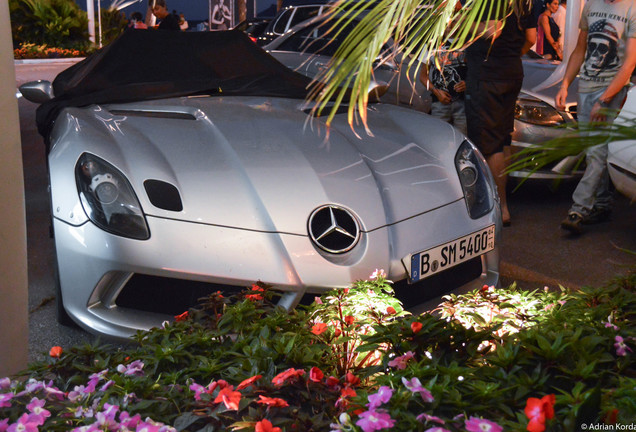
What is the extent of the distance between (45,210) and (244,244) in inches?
131

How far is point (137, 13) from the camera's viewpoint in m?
20.3

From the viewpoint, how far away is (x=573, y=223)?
506cm

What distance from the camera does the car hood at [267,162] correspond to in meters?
3.04

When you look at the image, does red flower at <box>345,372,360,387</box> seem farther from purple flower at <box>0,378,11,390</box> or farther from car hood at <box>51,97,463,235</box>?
car hood at <box>51,97,463,235</box>

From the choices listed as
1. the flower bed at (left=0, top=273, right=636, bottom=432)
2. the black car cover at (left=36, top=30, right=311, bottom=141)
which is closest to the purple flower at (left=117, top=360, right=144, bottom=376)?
the flower bed at (left=0, top=273, right=636, bottom=432)

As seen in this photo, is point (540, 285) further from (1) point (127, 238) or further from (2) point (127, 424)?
(2) point (127, 424)

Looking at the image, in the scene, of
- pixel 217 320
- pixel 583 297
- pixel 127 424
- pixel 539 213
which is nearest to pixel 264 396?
pixel 127 424

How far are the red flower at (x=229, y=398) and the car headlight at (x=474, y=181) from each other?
2029 millimetres

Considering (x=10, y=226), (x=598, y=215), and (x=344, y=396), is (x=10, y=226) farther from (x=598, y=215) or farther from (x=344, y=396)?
(x=598, y=215)

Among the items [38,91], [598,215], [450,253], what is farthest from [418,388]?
[598,215]

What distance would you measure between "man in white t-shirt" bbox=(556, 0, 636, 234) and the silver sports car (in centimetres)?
159

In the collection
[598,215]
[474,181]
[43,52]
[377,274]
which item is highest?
[474,181]

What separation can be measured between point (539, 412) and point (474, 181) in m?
2.32

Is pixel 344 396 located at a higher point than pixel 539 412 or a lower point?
lower
